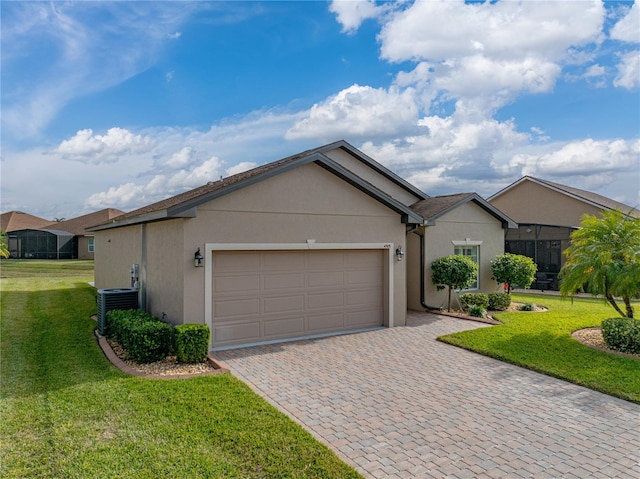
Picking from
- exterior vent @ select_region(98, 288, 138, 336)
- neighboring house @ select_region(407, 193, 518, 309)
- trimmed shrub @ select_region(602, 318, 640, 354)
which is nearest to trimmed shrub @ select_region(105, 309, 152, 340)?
exterior vent @ select_region(98, 288, 138, 336)

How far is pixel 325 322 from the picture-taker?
11.0m

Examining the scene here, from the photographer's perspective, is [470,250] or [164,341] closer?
[164,341]

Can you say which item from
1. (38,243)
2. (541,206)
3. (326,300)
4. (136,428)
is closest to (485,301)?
(326,300)

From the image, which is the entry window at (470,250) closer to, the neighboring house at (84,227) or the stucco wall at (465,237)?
the stucco wall at (465,237)

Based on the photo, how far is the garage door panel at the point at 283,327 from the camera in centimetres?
1008

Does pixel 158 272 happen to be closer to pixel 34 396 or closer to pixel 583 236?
pixel 34 396

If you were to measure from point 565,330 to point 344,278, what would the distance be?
6.32 meters

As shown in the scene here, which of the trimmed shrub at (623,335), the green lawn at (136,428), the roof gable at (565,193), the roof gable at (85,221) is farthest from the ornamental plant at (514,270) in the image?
the roof gable at (85,221)

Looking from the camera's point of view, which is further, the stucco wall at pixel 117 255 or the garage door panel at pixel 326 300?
the stucco wall at pixel 117 255

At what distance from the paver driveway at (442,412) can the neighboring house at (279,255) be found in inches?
46.0

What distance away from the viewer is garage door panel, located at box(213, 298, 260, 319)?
30.8 ft

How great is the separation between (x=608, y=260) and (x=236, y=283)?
360 inches

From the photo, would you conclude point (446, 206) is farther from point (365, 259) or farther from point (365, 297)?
point (365, 297)

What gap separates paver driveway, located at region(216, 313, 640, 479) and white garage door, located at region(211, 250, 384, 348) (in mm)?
759
